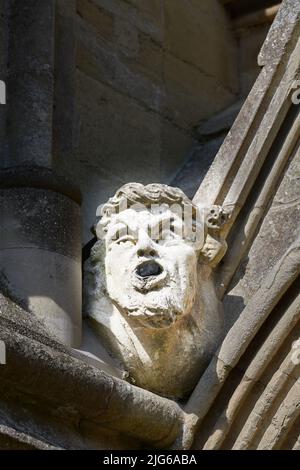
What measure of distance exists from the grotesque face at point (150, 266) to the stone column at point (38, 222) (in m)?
0.13

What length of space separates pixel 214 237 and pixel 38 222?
0.58 m

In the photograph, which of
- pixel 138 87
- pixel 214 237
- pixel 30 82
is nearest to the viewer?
pixel 214 237

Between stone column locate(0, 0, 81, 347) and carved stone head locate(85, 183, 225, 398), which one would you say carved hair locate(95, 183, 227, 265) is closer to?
carved stone head locate(85, 183, 225, 398)

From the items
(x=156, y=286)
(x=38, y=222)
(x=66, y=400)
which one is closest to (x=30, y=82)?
(x=38, y=222)

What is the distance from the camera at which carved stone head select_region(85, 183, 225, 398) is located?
475cm

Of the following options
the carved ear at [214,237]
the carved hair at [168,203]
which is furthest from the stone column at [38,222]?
the carved ear at [214,237]

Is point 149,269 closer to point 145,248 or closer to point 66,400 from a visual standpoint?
point 145,248

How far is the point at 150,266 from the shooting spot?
4.79 meters

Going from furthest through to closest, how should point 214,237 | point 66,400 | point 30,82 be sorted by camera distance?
point 30,82 → point 214,237 → point 66,400

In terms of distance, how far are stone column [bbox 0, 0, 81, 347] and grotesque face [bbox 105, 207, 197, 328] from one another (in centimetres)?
13

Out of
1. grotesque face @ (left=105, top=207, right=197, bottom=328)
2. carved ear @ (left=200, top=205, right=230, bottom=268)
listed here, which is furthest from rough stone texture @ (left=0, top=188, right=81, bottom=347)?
carved ear @ (left=200, top=205, right=230, bottom=268)
